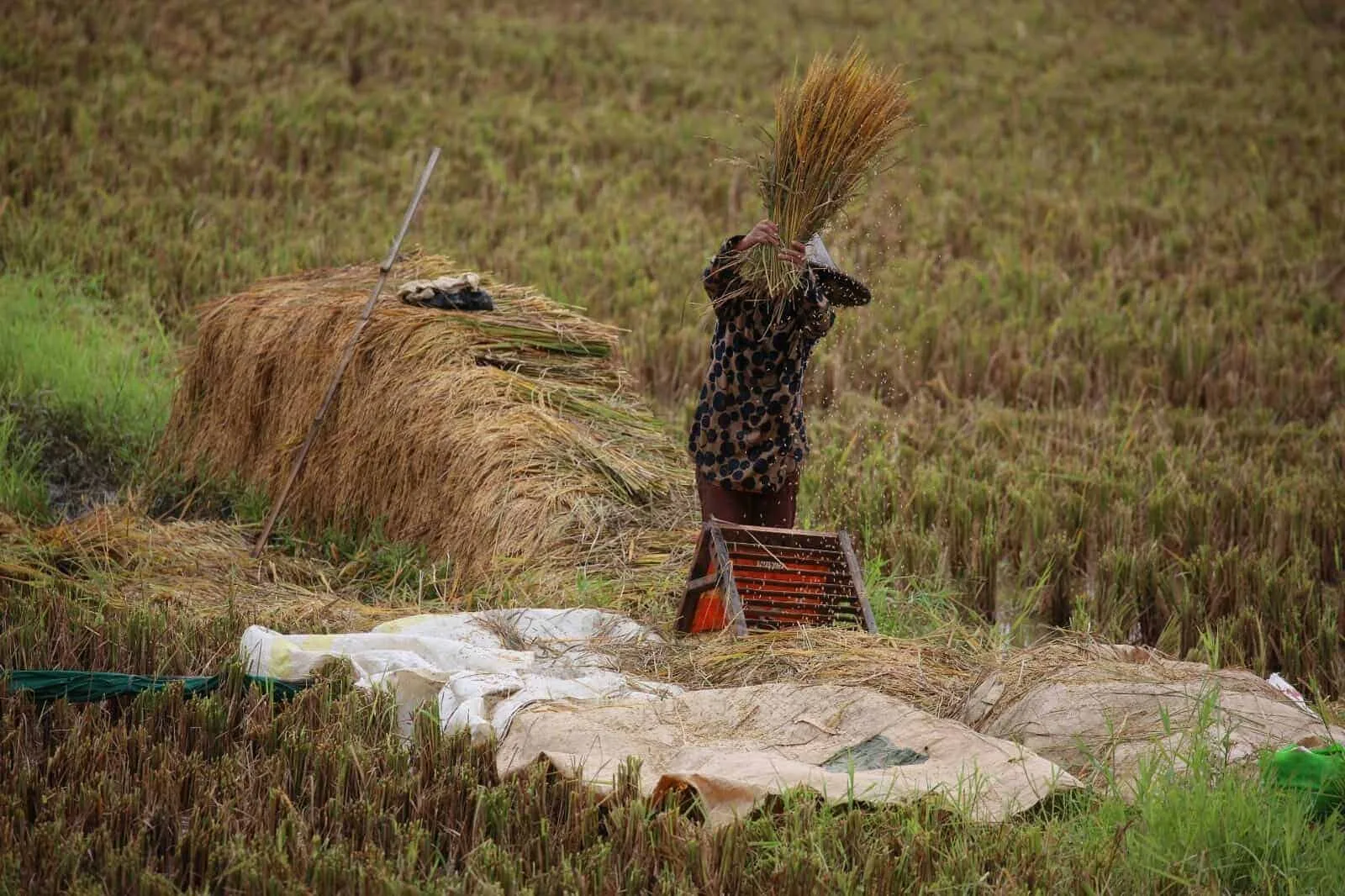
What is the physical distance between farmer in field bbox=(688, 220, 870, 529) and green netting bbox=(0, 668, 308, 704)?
1644 mm

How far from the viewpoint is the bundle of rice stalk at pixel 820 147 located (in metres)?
4.28

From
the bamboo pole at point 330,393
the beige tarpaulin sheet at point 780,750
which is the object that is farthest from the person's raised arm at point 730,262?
the bamboo pole at point 330,393

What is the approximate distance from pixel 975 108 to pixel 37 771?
13.4 metres

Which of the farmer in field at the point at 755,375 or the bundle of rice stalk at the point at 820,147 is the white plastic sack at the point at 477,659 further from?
the bundle of rice stalk at the point at 820,147

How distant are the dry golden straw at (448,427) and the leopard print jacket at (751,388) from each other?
2.17ft

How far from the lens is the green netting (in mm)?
3365

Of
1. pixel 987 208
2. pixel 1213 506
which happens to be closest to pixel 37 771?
pixel 1213 506

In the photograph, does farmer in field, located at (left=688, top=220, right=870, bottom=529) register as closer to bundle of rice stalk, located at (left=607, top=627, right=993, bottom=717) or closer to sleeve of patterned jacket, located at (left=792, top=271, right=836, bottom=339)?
sleeve of patterned jacket, located at (left=792, top=271, right=836, bottom=339)

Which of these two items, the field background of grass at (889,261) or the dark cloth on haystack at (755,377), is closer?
the dark cloth on haystack at (755,377)

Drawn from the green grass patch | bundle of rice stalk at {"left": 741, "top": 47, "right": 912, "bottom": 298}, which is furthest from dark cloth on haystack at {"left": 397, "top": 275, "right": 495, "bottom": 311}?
bundle of rice stalk at {"left": 741, "top": 47, "right": 912, "bottom": 298}

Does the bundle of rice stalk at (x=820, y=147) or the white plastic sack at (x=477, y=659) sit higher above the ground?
the bundle of rice stalk at (x=820, y=147)

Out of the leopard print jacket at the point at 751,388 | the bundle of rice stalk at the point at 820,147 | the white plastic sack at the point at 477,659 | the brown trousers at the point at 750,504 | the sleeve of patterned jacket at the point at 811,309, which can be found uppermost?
the bundle of rice stalk at the point at 820,147

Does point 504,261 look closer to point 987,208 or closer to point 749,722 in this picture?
point 987,208

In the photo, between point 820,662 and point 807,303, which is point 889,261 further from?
point 820,662
